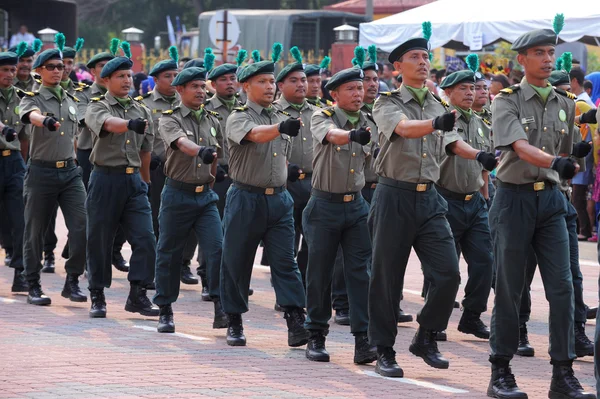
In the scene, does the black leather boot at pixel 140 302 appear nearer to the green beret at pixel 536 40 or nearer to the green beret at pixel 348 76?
the green beret at pixel 348 76

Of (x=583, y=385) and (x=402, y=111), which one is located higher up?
(x=402, y=111)

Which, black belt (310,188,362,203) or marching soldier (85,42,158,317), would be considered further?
marching soldier (85,42,158,317)

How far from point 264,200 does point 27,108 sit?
2.97m

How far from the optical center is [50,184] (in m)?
11.8

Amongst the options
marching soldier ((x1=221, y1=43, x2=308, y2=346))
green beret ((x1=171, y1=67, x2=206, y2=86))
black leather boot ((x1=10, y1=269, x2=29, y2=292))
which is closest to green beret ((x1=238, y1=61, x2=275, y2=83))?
marching soldier ((x1=221, y1=43, x2=308, y2=346))

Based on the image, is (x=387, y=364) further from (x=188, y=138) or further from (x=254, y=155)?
(x=188, y=138)

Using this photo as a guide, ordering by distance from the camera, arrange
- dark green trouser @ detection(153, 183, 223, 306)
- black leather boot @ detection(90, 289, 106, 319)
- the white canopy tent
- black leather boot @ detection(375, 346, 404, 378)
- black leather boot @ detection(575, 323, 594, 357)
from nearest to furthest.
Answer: black leather boot @ detection(375, 346, 404, 378) < black leather boot @ detection(575, 323, 594, 357) < dark green trouser @ detection(153, 183, 223, 306) < black leather boot @ detection(90, 289, 106, 319) < the white canopy tent

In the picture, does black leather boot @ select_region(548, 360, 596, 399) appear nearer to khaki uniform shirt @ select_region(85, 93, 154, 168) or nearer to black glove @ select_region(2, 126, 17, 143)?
khaki uniform shirt @ select_region(85, 93, 154, 168)

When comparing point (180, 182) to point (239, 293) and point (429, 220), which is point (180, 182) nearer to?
point (239, 293)

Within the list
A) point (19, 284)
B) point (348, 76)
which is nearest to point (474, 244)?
point (348, 76)

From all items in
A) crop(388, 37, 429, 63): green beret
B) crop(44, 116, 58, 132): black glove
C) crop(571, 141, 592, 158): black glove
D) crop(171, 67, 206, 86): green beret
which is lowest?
crop(44, 116, 58, 132): black glove

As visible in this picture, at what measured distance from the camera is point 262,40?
39.1 metres

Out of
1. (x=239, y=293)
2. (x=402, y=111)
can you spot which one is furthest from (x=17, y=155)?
(x=402, y=111)

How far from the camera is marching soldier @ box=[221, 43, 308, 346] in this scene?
9797 mm
